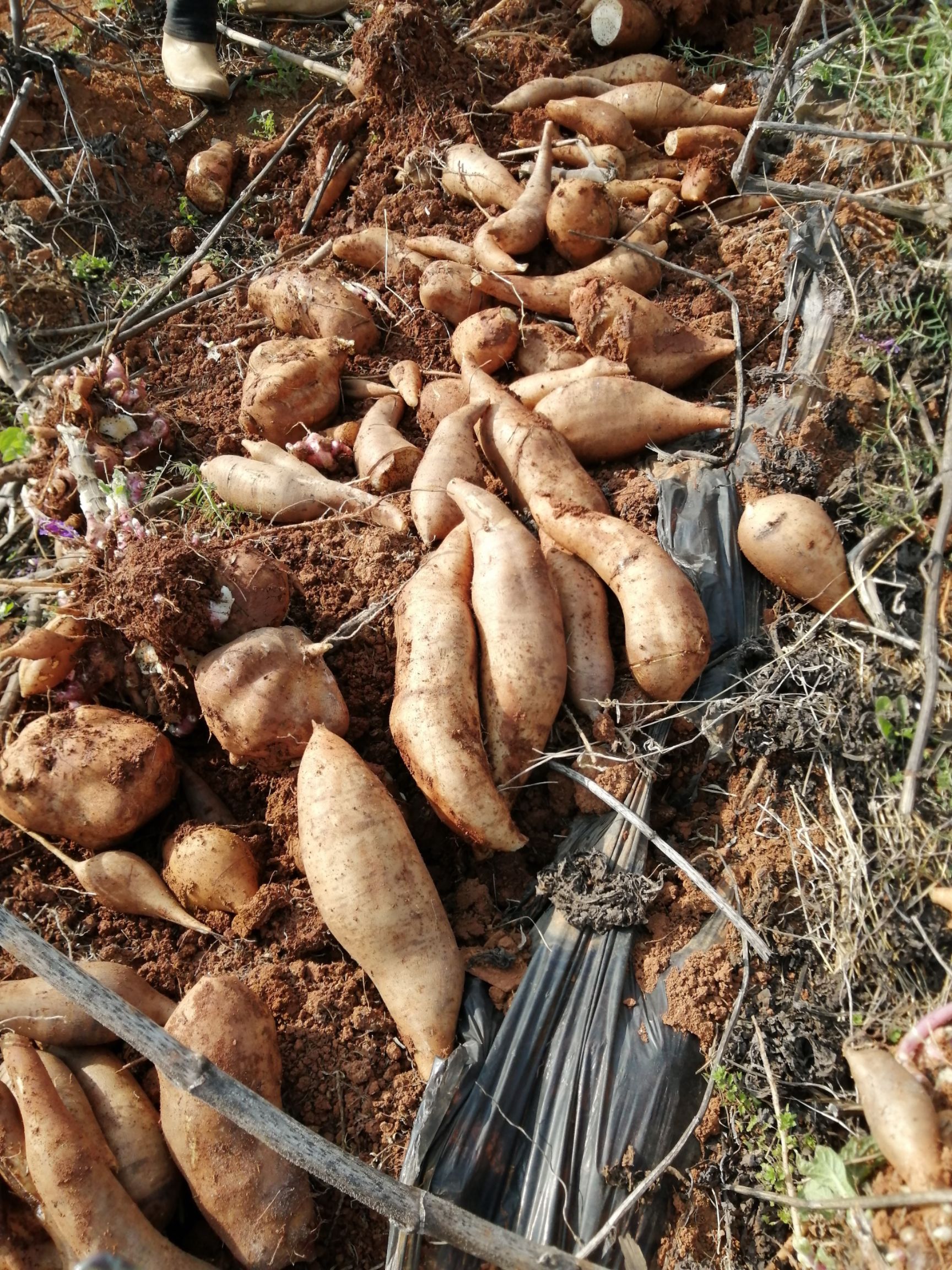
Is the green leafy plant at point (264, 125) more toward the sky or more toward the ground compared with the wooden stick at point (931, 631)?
more toward the sky

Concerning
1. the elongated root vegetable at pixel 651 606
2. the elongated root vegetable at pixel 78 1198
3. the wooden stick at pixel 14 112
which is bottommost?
the elongated root vegetable at pixel 78 1198

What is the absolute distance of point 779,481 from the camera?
254cm

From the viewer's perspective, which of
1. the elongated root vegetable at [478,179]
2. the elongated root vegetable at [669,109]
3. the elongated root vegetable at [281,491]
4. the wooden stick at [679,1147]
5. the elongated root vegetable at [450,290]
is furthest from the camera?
the elongated root vegetable at [669,109]

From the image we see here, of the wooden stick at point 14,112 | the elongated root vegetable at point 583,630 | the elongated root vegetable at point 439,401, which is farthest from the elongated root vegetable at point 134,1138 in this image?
the wooden stick at point 14,112

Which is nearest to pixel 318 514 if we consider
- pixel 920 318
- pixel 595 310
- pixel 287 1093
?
pixel 595 310

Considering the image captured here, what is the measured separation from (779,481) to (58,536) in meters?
2.38

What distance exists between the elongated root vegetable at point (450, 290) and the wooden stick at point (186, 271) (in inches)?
42.1

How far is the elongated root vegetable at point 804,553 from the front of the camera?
7.62 feet

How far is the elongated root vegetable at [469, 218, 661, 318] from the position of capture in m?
3.13

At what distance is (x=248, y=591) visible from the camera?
250cm

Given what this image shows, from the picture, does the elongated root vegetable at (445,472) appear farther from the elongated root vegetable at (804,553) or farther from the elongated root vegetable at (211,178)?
the elongated root vegetable at (211,178)

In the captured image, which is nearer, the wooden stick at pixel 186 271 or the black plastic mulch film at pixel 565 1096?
the black plastic mulch film at pixel 565 1096

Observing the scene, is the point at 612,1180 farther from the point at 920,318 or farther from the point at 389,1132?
the point at 920,318

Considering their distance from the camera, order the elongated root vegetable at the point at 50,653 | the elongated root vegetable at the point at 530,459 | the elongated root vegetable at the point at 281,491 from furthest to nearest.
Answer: the elongated root vegetable at the point at 281,491, the elongated root vegetable at the point at 530,459, the elongated root vegetable at the point at 50,653
